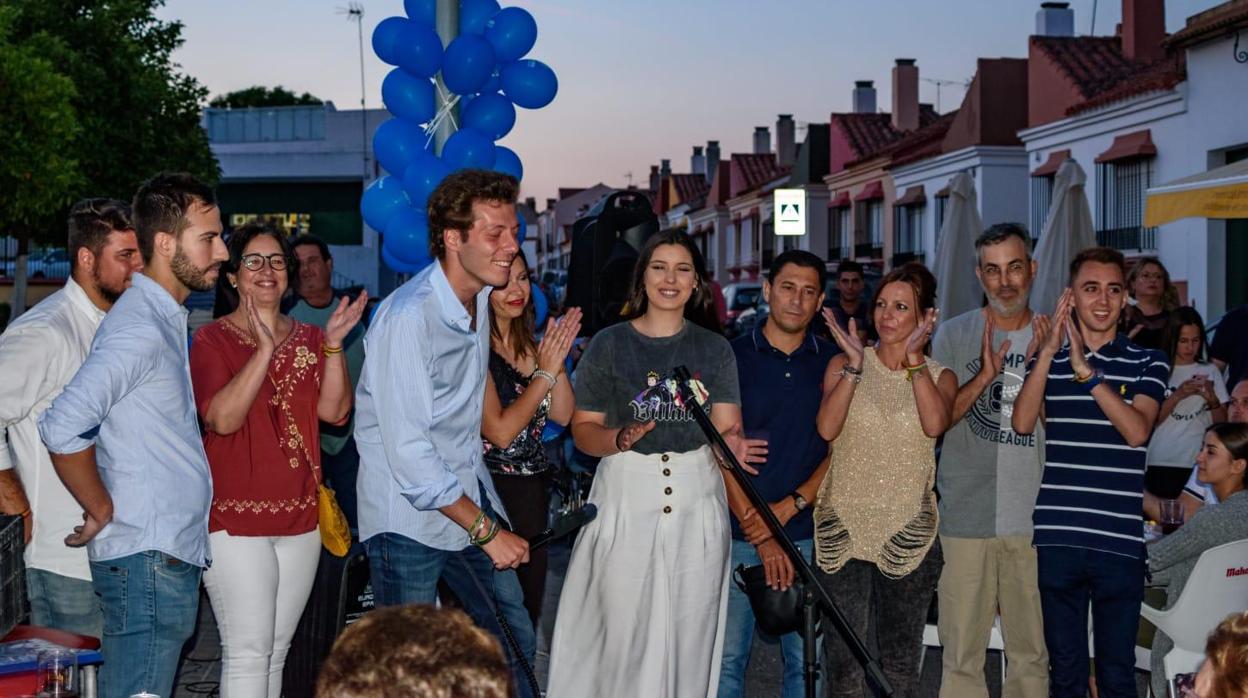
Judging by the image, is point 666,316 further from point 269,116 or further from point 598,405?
point 269,116

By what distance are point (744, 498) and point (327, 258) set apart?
3.56 m

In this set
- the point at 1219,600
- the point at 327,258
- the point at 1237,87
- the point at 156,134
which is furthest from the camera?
the point at 156,134

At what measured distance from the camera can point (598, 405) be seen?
526 centimetres

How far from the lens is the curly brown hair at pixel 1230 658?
8.49 feet

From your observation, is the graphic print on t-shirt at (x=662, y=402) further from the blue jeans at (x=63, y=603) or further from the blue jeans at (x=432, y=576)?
the blue jeans at (x=63, y=603)

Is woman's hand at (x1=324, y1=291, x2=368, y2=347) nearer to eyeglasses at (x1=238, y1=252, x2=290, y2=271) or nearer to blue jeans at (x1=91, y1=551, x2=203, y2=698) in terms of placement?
eyeglasses at (x1=238, y1=252, x2=290, y2=271)

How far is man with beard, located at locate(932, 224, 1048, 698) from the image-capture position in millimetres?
5605

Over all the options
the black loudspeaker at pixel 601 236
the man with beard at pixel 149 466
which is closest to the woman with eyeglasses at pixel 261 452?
the man with beard at pixel 149 466

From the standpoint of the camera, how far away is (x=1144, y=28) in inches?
1164

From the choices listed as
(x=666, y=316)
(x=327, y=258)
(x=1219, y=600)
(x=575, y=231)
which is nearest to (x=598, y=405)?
(x=666, y=316)

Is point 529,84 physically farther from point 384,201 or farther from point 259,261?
point 259,261

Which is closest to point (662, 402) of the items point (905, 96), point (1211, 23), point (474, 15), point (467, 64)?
point (467, 64)

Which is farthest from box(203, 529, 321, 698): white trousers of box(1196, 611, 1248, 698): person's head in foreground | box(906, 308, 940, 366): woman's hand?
box(1196, 611, 1248, 698): person's head in foreground

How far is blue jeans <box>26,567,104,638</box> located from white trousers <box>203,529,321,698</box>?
43cm
